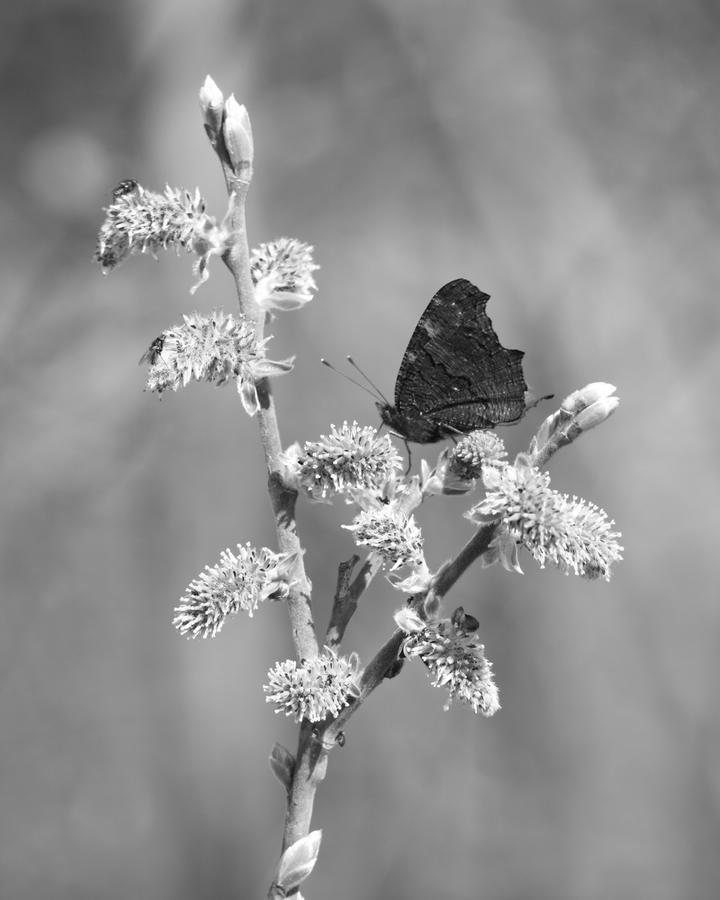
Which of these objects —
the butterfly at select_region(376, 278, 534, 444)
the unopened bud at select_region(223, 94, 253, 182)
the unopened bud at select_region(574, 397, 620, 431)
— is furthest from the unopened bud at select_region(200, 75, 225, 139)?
the unopened bud at select_region(574, 397, 620, 431)

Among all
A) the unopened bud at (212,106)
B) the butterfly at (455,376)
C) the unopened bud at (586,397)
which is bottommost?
the unopened bud at (586,397)

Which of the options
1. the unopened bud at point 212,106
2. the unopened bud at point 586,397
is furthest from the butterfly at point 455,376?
the unopened bud at point 212,106

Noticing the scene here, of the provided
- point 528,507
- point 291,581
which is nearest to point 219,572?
point 291,581

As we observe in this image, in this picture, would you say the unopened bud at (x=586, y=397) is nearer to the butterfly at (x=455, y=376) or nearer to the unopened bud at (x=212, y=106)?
the butterfly at (x=455, y=376)

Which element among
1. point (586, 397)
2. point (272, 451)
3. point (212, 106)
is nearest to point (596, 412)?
point (586, 397)

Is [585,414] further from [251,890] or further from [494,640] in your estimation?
[251,890]

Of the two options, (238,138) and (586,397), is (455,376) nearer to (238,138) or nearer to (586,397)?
(586,397)

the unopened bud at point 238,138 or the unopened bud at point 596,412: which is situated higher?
the unopened bud at point 238,138
